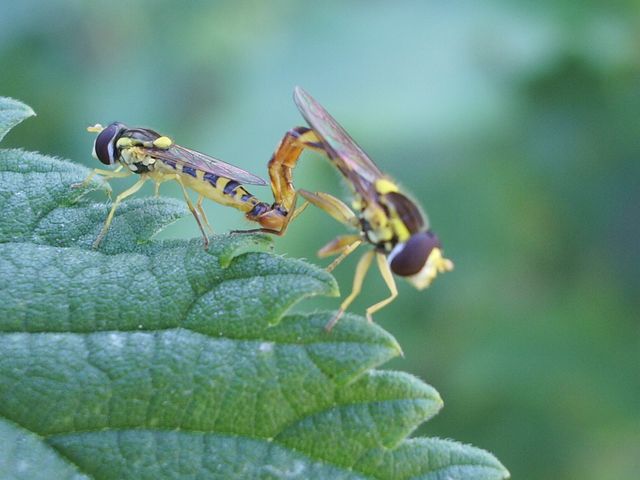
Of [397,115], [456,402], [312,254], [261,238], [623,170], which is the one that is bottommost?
[456,402]

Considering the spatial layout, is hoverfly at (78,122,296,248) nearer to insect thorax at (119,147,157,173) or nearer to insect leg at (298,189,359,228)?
insect thorax at (119,147,157,173)

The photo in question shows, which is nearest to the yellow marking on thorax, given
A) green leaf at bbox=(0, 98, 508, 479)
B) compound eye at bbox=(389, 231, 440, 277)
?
green leaf at bbox=(0, 98, 508, 479)

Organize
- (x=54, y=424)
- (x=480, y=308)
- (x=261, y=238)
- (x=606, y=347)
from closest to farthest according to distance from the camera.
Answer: (x=54, y=424) < (x=261, y=238) < (x=606, y=347) < (x=480, y=308)

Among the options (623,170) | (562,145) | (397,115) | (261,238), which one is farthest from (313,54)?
(261,238)

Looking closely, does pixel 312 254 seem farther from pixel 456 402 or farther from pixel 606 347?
pixel 606 347

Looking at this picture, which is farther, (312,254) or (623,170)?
(623,170)

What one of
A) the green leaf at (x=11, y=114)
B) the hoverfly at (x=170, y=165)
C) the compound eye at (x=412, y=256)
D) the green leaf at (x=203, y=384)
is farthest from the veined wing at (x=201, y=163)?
the green leaf at (x=203, y=384)

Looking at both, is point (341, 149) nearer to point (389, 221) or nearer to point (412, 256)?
point (389, 221)
